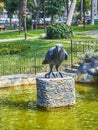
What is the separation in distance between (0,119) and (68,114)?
7.03 feet

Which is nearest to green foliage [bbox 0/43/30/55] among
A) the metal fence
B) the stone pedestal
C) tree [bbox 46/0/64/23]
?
the metal fence

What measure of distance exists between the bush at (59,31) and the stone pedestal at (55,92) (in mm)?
17461

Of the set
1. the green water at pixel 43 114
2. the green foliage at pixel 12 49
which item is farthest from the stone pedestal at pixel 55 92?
the green foliage at pixel 12 49

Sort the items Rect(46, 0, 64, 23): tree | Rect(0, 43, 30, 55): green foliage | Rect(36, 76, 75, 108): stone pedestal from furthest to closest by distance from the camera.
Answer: Rect(46, 0, 64, 23): tree, Rect(0, 43, 30, 55): green foliage, Rect(36, 76, 75, 108): stone pedestal

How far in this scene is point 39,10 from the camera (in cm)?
5906

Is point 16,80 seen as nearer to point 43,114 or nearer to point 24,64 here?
point 24,64

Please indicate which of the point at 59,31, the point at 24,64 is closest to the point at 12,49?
the point at 24,64

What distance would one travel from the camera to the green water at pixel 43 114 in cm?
1218

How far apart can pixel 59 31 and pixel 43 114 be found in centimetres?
1832

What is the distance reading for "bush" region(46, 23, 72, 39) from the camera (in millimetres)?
31375

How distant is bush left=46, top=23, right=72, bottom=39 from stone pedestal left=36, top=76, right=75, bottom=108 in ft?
57.3

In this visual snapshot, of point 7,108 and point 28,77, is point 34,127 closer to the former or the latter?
point 7,108

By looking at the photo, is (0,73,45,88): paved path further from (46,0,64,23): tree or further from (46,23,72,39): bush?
(46,0,64,23): tree

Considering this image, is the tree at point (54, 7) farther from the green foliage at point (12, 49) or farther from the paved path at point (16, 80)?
the paved path at point (16, 80)
